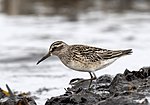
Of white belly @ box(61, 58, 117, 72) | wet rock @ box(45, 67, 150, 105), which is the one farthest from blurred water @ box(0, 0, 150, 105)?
wet rock @ box(45, 67, 150, 105)

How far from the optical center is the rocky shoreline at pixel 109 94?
794 cm

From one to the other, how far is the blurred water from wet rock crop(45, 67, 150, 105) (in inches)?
45.7

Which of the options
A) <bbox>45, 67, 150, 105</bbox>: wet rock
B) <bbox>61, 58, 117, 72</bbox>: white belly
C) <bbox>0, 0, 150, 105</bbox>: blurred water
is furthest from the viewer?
<bbox>0, 0, 150, 105</bbox>: blurred water

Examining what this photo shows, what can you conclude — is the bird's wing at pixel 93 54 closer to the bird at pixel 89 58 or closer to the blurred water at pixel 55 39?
the bird at pixel 89 58

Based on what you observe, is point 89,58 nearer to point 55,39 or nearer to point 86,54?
point 86,54

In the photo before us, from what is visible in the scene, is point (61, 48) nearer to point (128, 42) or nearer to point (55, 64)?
point (55, 64)

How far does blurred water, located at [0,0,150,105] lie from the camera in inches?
480

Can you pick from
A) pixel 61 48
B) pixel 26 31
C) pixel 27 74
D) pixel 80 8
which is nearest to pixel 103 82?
pixel 61 48

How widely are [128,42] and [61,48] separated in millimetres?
6818

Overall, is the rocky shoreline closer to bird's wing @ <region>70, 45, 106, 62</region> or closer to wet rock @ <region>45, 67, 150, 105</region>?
wet rock @ <region>45, 67, 150, 105</region>

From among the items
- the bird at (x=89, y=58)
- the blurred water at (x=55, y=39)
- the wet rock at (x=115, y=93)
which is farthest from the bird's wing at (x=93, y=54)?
the blurred water at (x=55, y=39)

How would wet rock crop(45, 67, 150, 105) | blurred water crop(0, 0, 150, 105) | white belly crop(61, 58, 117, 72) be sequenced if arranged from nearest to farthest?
1. wet rock crop(45, 67, 150, 105)
2. white belly crop(61, 58, 117, 72)
3. blurred water crop(0, 0, 150, 105)

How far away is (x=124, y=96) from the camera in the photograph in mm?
8078

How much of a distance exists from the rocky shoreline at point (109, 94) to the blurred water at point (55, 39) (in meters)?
1.10
